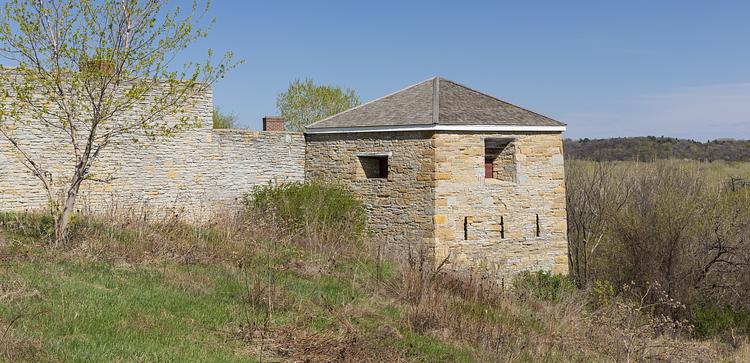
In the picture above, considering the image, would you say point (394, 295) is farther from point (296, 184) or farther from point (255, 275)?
point (296, 184)

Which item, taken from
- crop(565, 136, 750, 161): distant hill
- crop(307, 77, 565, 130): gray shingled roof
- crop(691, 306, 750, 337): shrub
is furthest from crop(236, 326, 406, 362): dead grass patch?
crop(565, 136, 750, 161): distant hill

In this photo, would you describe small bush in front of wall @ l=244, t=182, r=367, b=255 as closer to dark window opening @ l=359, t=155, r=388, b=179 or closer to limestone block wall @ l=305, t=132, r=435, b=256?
limestone block wall @ l=305, t=132, r=435, b=256

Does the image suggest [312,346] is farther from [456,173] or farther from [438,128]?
[456,173]

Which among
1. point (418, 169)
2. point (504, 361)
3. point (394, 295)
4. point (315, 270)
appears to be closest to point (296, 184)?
point (418, 169)

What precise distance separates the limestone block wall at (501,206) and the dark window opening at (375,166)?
1.98 metres

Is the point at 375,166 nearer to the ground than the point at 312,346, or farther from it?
farther from it

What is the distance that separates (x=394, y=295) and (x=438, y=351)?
202 cm

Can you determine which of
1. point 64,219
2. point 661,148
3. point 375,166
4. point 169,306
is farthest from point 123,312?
point 661,148

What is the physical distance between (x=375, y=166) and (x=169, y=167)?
5061mm

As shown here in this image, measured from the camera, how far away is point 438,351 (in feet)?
20.6

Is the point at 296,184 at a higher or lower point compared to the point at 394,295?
higher

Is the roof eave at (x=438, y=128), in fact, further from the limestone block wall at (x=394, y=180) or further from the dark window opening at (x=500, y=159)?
the dark window opening at (x=500, y=159)

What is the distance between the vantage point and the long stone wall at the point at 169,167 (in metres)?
13.2

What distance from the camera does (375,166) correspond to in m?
16.0
